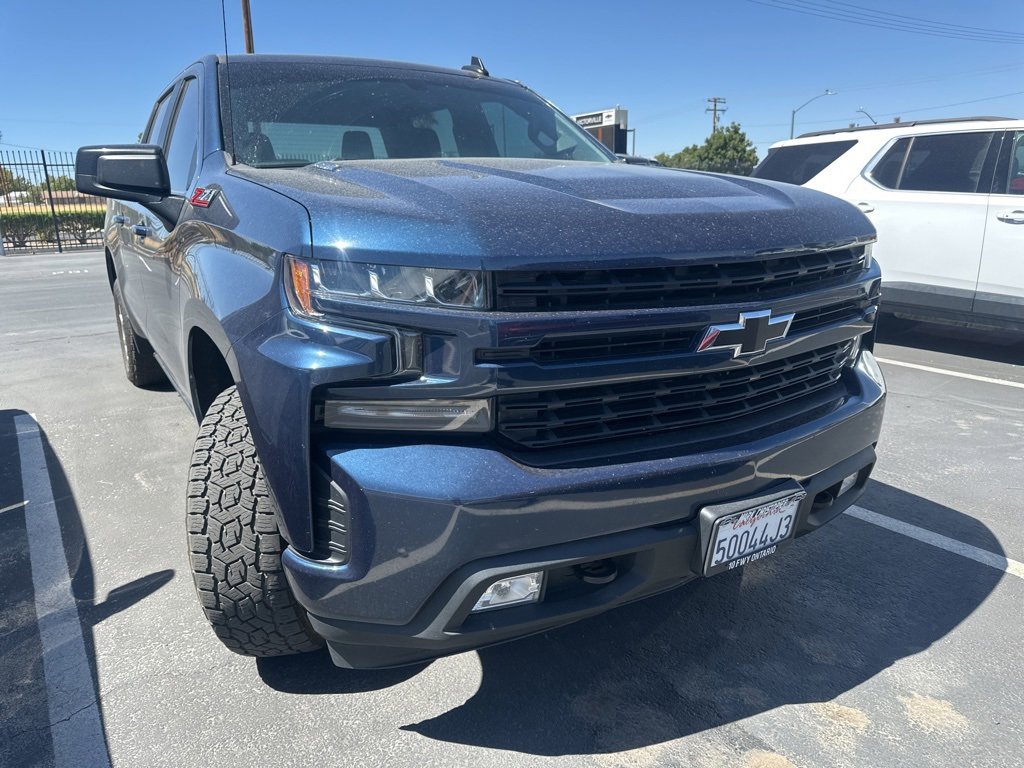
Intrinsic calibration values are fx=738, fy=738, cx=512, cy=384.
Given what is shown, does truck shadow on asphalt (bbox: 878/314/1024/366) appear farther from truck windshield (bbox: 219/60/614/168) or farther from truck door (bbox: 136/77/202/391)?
truck door (bbox: 136/77/202/391)

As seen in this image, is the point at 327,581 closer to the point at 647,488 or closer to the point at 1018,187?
the point at 647,488

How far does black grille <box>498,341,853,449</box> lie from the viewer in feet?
5.36

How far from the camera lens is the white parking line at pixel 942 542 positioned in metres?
2.80

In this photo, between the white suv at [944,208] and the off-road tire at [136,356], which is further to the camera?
the white suv at [944,208]

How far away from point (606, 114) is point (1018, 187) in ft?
16.5

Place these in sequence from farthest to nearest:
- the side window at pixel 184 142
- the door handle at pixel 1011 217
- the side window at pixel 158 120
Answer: the door handle at pixel 1011 217, the side window at pixel 158 120, the side window at pixel 184 142

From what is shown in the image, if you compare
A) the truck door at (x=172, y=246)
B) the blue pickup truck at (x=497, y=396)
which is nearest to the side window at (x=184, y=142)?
the truck door at (x=172, y=246)

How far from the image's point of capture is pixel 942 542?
2984 mm

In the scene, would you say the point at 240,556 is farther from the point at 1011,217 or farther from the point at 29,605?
the point at 1011,217

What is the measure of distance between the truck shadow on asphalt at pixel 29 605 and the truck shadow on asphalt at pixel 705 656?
0.60 m

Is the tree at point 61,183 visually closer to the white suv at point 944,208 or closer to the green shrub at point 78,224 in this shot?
the green shrub at point 78,224

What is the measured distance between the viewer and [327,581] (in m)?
1.59

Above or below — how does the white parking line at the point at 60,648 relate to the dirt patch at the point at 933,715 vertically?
above

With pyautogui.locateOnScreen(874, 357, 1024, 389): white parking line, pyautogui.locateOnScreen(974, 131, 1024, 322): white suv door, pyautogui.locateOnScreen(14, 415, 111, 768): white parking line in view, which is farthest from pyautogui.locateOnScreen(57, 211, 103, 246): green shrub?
pyautogui.locateOnScreen(974, 131, 1024, 322): white suv door
